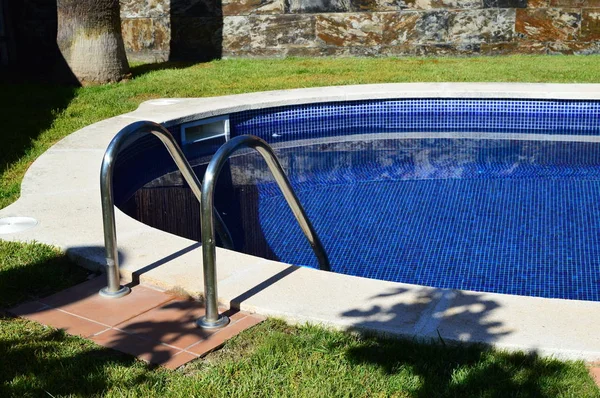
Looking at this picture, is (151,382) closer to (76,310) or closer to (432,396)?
(76,310)

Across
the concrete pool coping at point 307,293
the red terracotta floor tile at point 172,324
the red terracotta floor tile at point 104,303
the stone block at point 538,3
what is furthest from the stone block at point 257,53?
the red terracotta floor tile at point 172,324

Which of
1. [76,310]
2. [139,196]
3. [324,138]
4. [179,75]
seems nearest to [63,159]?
[139,196]

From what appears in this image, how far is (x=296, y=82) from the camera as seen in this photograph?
1129 cm

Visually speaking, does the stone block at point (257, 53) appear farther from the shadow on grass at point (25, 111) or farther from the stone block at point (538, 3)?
the stone block at point (538, 3)

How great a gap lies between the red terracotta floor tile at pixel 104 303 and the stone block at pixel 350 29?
35.8 ft

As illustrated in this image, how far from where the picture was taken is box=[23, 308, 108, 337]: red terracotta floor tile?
3.55 meters

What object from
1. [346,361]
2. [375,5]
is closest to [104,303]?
[346,361]

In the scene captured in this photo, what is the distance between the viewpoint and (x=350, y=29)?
14.1 m

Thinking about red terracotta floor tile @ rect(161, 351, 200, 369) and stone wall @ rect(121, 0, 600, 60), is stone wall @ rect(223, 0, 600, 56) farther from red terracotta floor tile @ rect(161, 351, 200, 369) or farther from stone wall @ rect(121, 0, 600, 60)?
red terracotta floor tile @ rect(161, 351, 200, 369)

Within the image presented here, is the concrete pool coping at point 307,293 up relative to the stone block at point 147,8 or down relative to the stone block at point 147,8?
down

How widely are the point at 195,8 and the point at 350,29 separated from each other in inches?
122

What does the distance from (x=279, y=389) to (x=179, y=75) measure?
9.84m

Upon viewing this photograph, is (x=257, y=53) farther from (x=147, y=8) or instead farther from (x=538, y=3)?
(x=538, y=3)

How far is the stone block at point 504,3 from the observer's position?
1341 centimetres
